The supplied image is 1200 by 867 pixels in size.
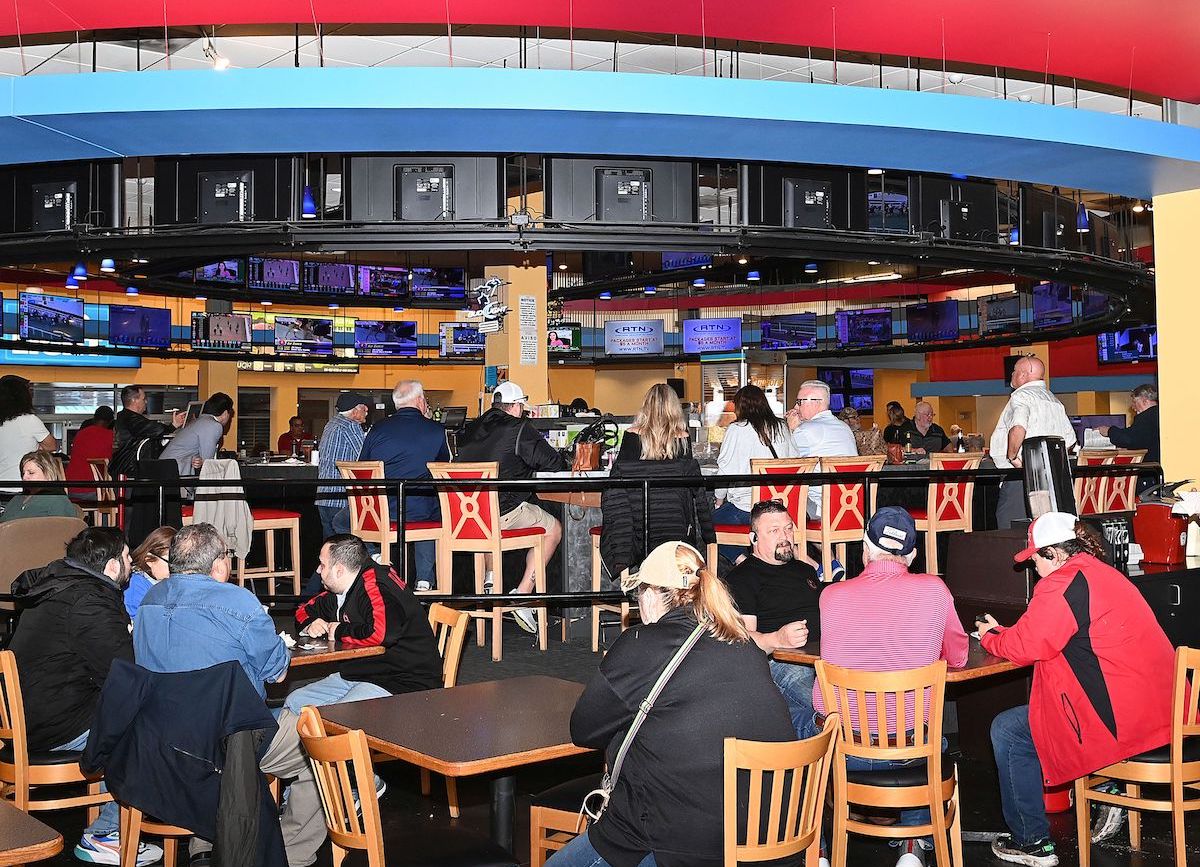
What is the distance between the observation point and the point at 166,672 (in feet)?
10.5

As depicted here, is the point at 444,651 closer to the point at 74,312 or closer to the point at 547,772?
the point at 547,772

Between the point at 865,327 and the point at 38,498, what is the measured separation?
14.2 m

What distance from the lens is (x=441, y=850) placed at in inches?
110

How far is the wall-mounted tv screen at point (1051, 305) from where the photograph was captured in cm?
1415

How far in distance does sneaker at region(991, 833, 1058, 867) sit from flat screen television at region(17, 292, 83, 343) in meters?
13.4

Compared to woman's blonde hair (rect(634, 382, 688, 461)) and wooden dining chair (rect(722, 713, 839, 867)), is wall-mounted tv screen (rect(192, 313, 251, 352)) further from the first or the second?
wooden dining chair (rect(722, 713, 839, 867))

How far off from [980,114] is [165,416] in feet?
48.6

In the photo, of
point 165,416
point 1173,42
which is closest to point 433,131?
point 1173,42

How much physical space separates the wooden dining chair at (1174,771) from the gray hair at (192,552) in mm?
3018

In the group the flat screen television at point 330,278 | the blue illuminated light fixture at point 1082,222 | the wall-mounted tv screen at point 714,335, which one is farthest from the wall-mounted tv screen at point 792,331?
the blue illuminated light fixture at point 1082,222

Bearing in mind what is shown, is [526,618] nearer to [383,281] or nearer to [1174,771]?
[1174,771]

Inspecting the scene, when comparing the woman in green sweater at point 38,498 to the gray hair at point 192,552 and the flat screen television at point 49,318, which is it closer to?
the gray hair at point 192,552

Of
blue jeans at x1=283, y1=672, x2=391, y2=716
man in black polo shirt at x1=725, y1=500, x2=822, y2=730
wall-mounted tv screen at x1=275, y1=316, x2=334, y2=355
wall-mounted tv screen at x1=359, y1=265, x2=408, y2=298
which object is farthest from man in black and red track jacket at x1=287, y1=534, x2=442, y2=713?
wall-mounted tv screen at x1=275, y1=316, x2=334, y2=355

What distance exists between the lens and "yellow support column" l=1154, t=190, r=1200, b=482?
6.17 meters
